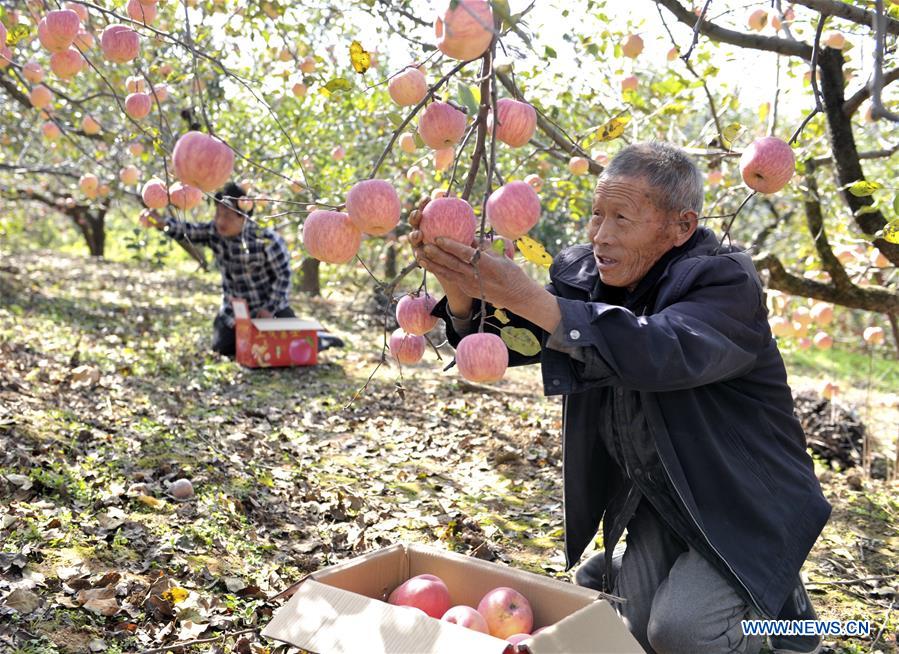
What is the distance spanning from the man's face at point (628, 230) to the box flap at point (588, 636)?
1023mm

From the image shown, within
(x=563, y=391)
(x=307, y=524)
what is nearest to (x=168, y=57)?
(x=307, y=524)

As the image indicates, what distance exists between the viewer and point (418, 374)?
7.08 metres

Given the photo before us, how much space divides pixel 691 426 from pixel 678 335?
1.44ft

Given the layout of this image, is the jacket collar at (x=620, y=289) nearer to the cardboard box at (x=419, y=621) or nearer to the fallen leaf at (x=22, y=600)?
the cardboard box at (x=419, y=621)

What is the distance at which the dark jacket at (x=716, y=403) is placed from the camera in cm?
192

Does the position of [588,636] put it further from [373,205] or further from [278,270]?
[278,270]

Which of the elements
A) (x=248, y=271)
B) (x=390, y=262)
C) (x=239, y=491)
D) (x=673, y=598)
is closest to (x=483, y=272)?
(x=673, y=598)

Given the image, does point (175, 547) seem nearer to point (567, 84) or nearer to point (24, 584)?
point (24, 584)

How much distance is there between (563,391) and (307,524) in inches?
74.0

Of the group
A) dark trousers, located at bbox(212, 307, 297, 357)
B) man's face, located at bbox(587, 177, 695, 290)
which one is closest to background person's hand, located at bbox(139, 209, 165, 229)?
dark trousers, located at bbox(212, 307, 297, 357)

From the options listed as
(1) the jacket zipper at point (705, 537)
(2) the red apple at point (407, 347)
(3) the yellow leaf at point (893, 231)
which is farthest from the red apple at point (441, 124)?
(3) the yellow leaf at point (893, 231)

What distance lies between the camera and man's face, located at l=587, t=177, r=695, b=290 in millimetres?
2273

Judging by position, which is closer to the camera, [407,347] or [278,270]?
[407,347]

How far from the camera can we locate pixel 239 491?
361 centimetres
